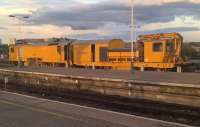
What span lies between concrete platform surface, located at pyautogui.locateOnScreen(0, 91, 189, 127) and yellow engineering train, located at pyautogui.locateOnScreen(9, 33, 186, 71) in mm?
17302

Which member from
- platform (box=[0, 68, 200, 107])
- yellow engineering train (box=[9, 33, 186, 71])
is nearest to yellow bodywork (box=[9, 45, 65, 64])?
yellow engineering train (box=[9, 33, 186, 71])

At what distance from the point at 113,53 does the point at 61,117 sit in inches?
1130

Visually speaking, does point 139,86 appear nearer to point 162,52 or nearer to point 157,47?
point 162,52

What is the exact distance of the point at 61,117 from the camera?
523 inches

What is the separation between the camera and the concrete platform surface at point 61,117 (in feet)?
39.5

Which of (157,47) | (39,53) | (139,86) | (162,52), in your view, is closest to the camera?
(139,86)

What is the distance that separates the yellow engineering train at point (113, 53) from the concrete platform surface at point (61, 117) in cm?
1730

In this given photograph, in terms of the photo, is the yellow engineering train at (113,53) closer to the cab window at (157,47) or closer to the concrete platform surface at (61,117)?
the cab window at (157,47)

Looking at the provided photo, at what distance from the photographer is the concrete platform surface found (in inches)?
474

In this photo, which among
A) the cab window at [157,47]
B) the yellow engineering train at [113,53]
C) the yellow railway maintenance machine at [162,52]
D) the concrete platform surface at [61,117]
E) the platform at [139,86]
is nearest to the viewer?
the concrete platform surface at [61,117]

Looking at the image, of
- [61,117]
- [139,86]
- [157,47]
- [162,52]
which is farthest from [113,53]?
[61,117]

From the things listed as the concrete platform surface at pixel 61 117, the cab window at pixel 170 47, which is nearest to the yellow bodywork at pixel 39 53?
the cab window at pixel 170 47

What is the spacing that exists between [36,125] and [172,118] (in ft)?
15.8

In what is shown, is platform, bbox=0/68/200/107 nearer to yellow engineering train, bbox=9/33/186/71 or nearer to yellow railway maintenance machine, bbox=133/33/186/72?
yellow engineering train, bbox=9/33/186/71
